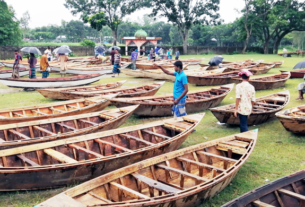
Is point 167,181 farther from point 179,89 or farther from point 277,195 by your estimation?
point 179,89

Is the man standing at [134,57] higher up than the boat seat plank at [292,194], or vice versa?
the man standing at [134,57]

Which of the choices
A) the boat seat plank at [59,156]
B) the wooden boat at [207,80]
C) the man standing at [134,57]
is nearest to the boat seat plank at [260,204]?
the boat seat plank at [59,156]

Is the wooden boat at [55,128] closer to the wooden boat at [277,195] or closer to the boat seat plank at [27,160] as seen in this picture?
the boat seat plank at [27,160]

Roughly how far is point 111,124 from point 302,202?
4467mm

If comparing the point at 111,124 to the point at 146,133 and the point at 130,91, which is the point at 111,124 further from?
the point at 130,91

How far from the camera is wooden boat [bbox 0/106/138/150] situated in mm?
5964

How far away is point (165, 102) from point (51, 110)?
3.41 meters

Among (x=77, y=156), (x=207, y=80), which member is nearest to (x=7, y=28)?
(x=207, y=80)

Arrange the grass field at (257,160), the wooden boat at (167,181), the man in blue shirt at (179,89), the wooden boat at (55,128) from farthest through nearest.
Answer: the man in blue shirt at (179,89) < the wooden boat at (55,128) < the grass field at (257,160) < the wooden boat at (167,181)

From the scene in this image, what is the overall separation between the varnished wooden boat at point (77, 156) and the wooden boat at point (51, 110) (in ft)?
7.46

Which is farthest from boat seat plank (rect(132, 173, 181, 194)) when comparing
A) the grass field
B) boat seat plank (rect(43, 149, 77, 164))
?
boat seat plank (rect(43, 149, 77, 164))

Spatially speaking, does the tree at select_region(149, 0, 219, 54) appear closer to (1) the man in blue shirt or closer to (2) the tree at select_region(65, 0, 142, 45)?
(2) the tree at select_region(65, 0, 142, 45)

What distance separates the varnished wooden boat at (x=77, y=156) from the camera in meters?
4.64

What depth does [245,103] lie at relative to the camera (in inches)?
258
